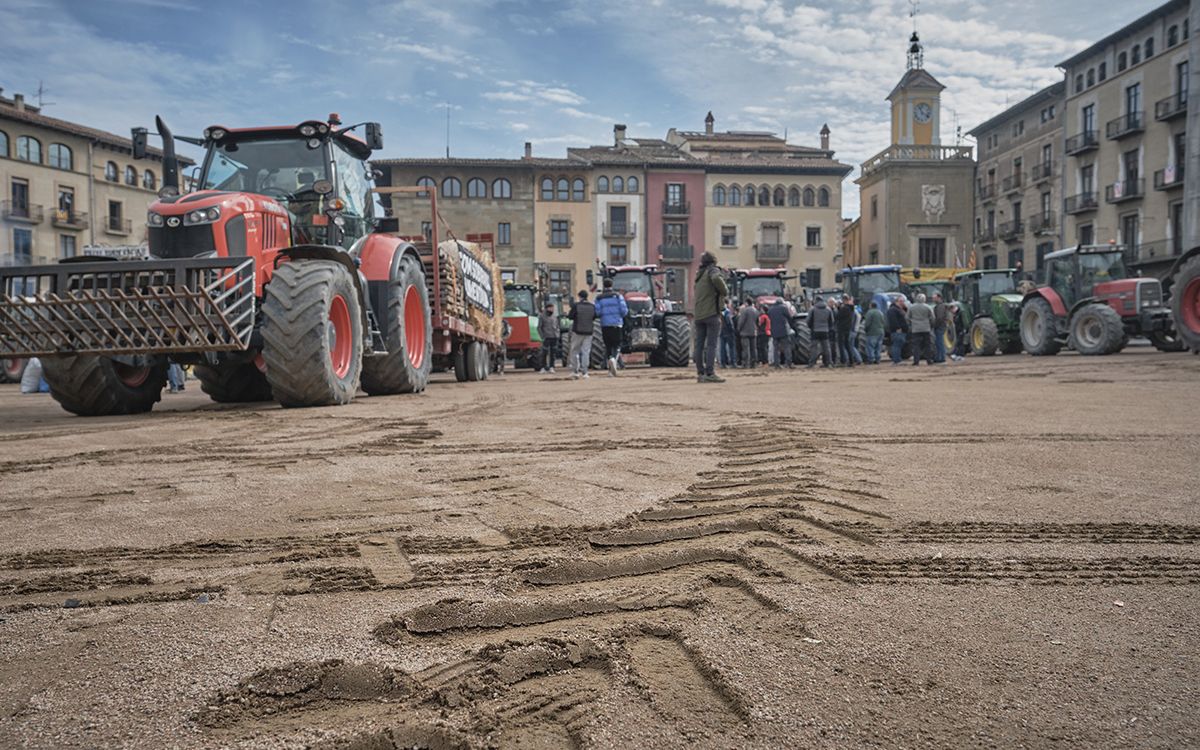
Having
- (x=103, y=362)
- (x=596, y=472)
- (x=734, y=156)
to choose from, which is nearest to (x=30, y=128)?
(x=734, y=156)

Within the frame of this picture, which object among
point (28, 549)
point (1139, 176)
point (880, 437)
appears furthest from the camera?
point (1139, 176)

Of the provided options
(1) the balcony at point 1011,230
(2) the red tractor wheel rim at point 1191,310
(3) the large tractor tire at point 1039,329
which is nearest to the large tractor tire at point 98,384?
(2) the red tractor wheel rim at point 1191,310

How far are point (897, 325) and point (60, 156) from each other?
46594 millimetres

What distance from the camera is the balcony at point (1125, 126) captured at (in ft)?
133

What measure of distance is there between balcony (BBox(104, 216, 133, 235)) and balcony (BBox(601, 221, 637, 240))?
27.7m

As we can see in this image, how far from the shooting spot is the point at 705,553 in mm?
2812

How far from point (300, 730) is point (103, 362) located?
26.1ft

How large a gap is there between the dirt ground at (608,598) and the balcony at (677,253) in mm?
47513

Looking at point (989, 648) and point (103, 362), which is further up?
point (103, 362)

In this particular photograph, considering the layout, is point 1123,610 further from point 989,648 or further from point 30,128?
point 30,128

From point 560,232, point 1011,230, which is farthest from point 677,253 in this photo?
point 1011,230

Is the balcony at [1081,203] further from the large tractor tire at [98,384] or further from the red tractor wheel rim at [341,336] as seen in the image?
the large tractor tire at [98,384]

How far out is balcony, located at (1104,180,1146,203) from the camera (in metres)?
40.5

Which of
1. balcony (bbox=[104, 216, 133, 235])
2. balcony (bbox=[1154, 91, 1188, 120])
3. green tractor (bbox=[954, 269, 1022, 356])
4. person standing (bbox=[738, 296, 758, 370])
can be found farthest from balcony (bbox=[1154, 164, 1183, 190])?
balcony (bbox=[104, 216, 133, 235])
